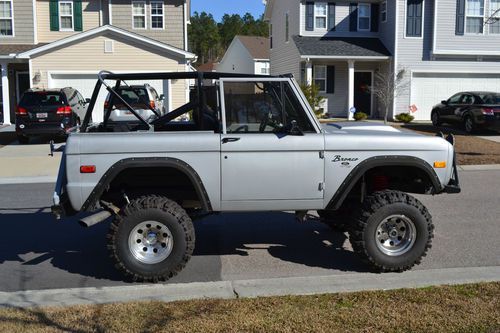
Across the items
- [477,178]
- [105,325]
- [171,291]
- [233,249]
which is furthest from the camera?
[477,178]

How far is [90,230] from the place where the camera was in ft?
25.6

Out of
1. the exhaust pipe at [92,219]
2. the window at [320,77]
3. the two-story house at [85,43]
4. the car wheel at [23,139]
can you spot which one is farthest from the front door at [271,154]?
the window at [320,77]

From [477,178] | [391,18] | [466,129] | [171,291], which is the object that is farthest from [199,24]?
[171,291]

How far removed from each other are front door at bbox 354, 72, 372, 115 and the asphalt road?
21.1 meters

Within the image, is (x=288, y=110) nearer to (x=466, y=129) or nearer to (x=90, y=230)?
(x=90, y=230)

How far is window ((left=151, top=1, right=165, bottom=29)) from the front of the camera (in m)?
25.7

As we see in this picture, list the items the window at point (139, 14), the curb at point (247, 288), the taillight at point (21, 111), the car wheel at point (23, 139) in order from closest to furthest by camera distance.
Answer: the curb at point (247, 288), the taillight at point (21, 111), the car wheel at point (23, 139), the window at point (139, 14)

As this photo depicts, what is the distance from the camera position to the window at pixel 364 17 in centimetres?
2964

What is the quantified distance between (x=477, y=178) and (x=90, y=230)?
27.4 ft

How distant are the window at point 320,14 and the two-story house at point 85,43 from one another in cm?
740

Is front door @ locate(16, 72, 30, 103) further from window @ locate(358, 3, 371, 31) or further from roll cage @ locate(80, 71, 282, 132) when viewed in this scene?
roll cage @ locate(80, 71, 282, 132)

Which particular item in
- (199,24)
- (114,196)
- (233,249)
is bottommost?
(233,249)

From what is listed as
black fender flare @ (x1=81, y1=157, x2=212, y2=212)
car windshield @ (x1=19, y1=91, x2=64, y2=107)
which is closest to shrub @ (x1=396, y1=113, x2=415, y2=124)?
car windshield @ (x1=19, y1=91, x2=64, y2=107)

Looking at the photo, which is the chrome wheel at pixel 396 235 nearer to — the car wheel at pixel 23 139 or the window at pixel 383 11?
the car wheel at pixel 23 139
